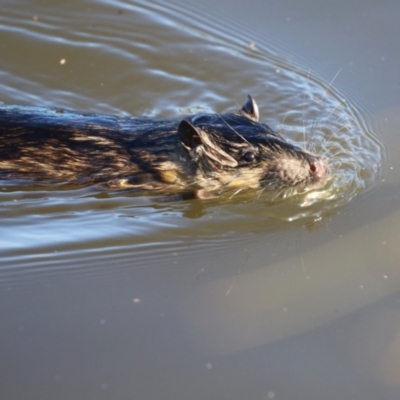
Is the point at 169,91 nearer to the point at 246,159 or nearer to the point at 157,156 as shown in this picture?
the point at 157,156

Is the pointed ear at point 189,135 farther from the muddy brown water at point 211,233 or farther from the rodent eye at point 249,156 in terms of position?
the muddy brown water at point 211,233

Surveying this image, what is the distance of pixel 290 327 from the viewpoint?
4.07 m

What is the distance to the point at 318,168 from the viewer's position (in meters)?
5.33

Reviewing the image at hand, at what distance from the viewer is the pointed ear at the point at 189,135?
5.19 m

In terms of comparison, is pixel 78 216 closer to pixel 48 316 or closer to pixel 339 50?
pixel 48 316

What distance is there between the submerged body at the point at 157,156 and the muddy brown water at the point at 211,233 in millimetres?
143

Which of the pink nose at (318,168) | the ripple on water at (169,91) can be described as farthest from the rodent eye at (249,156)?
the pink nose at (318,168)

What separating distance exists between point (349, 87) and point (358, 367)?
3336 mm

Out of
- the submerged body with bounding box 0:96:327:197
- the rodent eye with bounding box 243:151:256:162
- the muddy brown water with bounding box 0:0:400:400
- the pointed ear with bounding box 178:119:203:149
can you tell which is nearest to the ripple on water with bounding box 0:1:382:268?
the muddy brown water with bounding box 0:0:400:400

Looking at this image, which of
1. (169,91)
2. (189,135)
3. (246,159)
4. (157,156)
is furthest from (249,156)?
(169,91)

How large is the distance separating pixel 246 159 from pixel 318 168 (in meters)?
0.49

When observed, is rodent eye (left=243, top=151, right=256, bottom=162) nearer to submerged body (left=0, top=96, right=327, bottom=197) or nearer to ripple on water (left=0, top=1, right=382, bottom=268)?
submerged body (left=0, top=96, right=327, bottom=197)

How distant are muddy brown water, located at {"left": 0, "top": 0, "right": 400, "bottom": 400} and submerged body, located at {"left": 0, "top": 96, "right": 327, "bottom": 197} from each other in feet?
0.47

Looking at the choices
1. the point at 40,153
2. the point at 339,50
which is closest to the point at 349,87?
the point at 339,50
